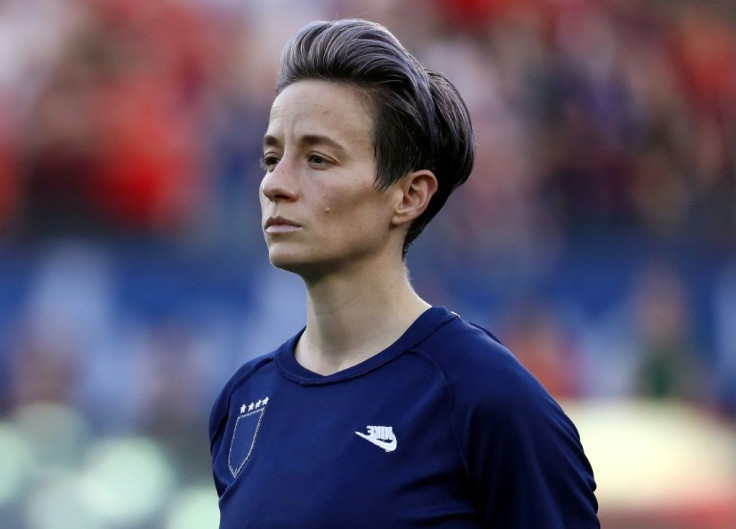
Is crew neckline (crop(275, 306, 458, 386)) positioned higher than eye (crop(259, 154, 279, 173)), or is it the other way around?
eye (crop(259, 154, 279, 173))

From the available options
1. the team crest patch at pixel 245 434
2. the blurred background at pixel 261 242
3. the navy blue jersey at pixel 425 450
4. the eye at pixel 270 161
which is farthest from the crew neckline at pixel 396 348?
the blurred background at pixel 261 242

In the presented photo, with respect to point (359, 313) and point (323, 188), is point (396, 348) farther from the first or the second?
point (323, 188)

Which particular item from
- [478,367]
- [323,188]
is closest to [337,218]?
[323,188]

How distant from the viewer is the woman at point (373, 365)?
171 cm

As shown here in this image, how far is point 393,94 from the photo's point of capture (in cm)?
194

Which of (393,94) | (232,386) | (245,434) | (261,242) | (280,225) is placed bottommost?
(245,434)

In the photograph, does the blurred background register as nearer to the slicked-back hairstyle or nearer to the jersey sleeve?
the slicked-back hairstyle

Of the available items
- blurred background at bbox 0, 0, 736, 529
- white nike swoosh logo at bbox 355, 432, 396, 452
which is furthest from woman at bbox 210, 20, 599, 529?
blurred background at bbox 0, 0, 736, 529

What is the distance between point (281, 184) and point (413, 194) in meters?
0.25

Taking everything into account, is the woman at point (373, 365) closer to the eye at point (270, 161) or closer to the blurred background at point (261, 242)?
the eye at point (270, 161)

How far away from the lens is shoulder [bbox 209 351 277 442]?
2143 millimetres

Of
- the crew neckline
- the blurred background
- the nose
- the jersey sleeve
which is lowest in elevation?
the jersey sleeve

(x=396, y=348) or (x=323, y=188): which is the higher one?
(x=323, y=188)

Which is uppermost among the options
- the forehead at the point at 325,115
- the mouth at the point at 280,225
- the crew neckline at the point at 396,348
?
the forehead at the point at 325,115
